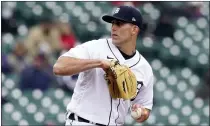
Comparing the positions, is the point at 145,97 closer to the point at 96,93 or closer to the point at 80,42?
the point at 96,93

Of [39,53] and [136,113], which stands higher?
[39,53]

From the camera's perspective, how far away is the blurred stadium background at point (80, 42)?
661cm

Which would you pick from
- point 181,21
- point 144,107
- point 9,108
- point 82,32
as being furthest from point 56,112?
point 144,107

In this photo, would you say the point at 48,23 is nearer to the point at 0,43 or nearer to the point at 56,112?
the point at 0,43

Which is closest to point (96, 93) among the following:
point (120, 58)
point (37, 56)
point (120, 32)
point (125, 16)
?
point (120, 58)

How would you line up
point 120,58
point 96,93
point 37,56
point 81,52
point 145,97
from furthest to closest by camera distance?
point 37,56, point 145,97, point 120,58, point 96,93, point 81,52

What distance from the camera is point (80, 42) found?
6688mm

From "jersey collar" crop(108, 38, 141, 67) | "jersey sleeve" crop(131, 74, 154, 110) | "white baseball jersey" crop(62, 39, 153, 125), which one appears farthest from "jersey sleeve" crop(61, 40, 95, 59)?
"jersey sleeve" crop(131, 74, 154, 110)

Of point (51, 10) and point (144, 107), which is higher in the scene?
point (51, 10)

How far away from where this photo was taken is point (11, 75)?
21.6 feet

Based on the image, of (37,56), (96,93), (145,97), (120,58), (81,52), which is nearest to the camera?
(81,52)

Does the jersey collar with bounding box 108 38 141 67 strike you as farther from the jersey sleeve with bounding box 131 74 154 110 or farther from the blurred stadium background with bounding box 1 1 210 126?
the blurred stadium background with bounding box 1 1 210 126

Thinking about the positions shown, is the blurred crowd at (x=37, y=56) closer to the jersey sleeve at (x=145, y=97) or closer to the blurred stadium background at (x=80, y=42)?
the blurred stadium background at (x=80, y=42)

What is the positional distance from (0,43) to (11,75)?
370mm
